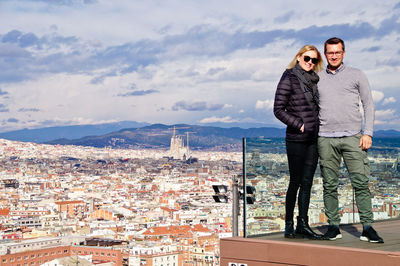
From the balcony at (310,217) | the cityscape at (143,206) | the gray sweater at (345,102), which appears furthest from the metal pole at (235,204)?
the gray sweater at (345,102)

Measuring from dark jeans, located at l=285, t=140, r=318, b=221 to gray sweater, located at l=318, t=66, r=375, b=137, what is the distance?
5.0 inches

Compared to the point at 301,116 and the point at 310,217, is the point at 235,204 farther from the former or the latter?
the point at 301,116

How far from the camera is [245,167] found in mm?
3400

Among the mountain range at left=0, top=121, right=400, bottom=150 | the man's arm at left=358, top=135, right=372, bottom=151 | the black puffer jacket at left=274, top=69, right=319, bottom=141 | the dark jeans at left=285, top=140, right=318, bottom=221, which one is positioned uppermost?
the mountain range at left=0, top=121, right=400, bottom=150

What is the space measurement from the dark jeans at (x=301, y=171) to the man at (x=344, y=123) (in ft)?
0.19

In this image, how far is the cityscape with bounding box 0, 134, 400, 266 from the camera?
347cm

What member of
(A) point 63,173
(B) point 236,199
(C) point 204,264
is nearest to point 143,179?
(A) point 63,173

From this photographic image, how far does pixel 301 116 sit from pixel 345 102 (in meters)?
0.23

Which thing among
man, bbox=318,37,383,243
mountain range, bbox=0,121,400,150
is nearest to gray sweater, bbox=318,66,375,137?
man, bbox=318,37,383,243

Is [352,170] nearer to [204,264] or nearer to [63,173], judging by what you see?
[204,264]

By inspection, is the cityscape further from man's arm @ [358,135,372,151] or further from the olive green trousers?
man's arm @ [358,135,372,151]

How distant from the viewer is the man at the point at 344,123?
9.84ft

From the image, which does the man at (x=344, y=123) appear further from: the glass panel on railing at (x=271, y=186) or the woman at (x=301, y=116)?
the glass panel on railing at (x=271, y=186)

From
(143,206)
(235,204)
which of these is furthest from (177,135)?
(235,204)
